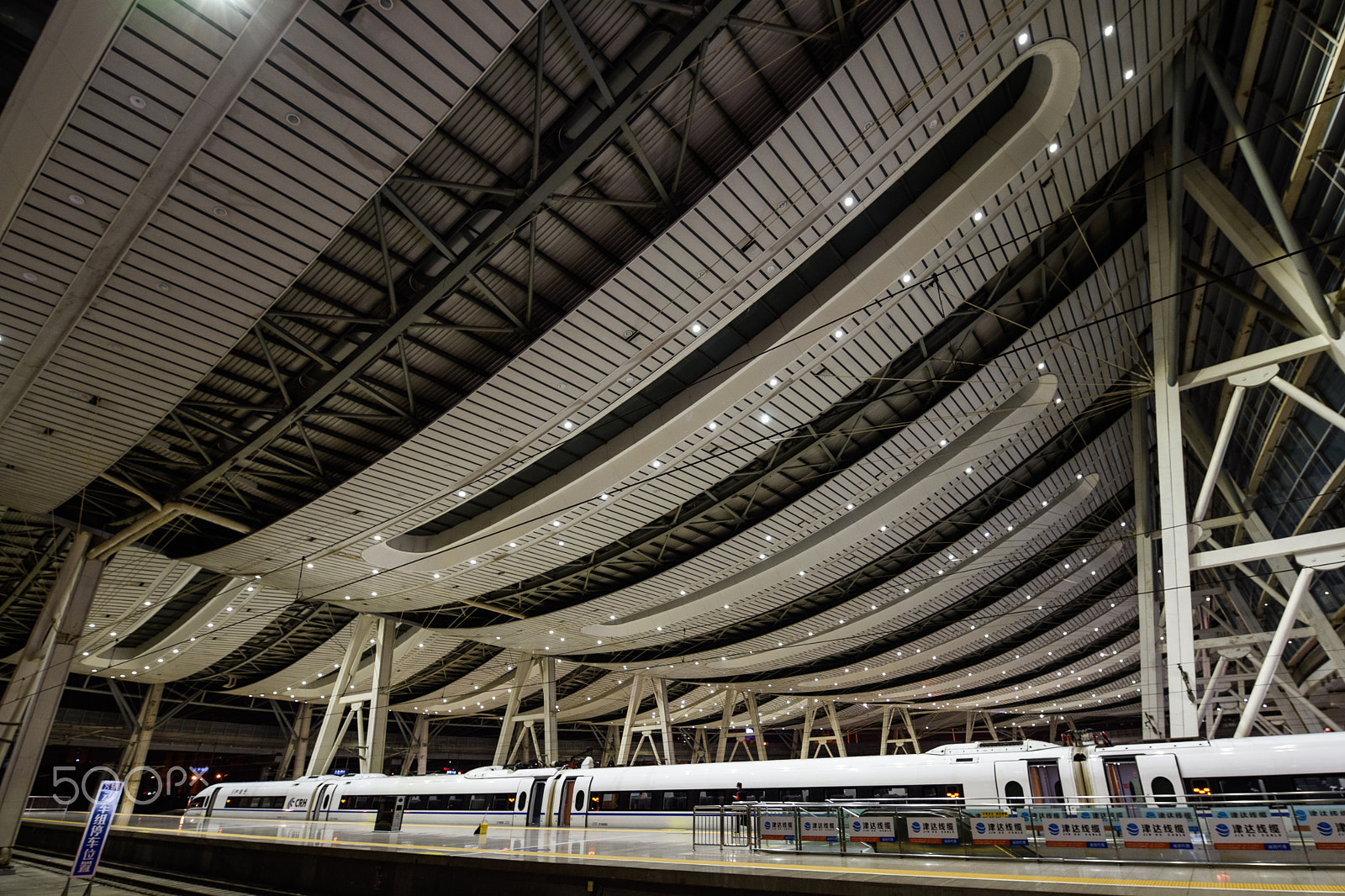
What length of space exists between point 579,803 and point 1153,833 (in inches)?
672

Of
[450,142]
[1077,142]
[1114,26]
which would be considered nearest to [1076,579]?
[1077,142]

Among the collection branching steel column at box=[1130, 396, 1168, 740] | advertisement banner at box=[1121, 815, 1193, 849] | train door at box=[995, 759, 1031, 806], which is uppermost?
branching steel column at box=[1130, 396, 1168, 740]

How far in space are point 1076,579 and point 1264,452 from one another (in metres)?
16.0

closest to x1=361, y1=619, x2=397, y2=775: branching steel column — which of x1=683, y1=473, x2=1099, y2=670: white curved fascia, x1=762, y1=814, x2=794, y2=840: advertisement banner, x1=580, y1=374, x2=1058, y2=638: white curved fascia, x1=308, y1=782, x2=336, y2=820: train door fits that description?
x1=308, y1=782, x2=336, y2=820: train door

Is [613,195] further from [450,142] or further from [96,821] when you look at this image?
[96,821]

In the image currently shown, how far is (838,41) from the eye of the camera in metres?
10.7

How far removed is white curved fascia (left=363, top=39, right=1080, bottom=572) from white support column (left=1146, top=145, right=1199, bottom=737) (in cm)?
434

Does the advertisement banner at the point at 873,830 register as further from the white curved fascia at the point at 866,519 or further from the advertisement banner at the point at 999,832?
the white curved fascia at the point at 866,519

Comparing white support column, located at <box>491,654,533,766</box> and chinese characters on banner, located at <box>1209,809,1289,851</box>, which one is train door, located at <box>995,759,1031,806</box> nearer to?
chinese characters on banner, located at <box>1209,809,1289,851</box>

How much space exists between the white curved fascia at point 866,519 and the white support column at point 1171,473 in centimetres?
354

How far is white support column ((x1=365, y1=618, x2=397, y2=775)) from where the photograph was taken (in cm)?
3134

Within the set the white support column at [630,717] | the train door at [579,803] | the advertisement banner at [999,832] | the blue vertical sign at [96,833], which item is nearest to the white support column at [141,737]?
the white support column at [630,717]

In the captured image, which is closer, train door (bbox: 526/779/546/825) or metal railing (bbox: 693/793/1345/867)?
metal railing (bbox: 693/793/1345/867)

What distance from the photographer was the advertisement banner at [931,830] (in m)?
9.59
